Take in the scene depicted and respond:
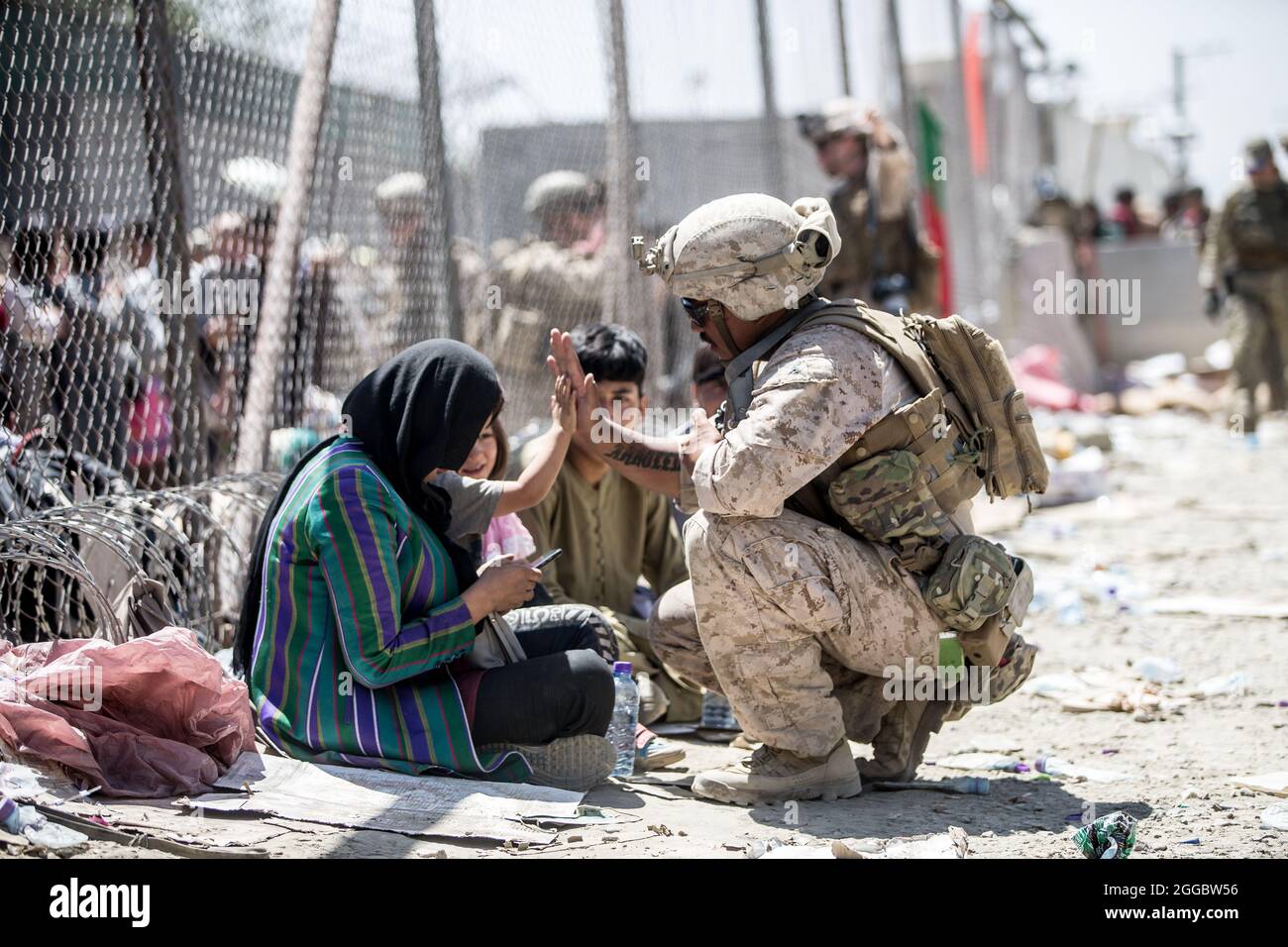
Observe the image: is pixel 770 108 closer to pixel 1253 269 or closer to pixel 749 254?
pixel 749 254

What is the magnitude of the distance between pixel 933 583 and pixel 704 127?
5097 mm

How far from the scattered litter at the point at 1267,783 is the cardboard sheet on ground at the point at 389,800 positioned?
171 centimetres

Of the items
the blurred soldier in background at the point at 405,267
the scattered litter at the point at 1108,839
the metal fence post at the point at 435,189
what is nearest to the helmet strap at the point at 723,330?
the scattered litter at the point at 1108,839

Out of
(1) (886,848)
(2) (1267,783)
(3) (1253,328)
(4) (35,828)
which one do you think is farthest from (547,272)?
(3) (1253,328)

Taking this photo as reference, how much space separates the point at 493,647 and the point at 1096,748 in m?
1.84

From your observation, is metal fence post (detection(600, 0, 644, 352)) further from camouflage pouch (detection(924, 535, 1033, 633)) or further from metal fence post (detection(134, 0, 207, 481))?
camouflage pouch (detection(924, 535, 1033, 633))

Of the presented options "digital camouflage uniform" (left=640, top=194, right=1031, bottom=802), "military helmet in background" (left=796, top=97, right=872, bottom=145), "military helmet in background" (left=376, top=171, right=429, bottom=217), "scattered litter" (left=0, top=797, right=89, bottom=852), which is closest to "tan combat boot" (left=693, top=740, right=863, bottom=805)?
"digital camouflage uniform" (left=640, top=194, right=1031, bottom=802)

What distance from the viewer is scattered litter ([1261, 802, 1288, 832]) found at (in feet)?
10.5

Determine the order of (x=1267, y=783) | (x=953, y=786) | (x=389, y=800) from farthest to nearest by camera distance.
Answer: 1. (x=953, y=786)
2. (x=1267, y=783)
3. (x=389, y=800)

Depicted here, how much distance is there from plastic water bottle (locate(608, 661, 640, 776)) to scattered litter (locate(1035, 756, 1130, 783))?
1152 millimetres

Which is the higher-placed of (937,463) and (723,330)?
(723,330)

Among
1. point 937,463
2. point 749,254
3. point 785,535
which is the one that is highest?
point 749,254

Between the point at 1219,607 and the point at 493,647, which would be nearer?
the point at 493,647

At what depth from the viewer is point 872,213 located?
26.4ft
